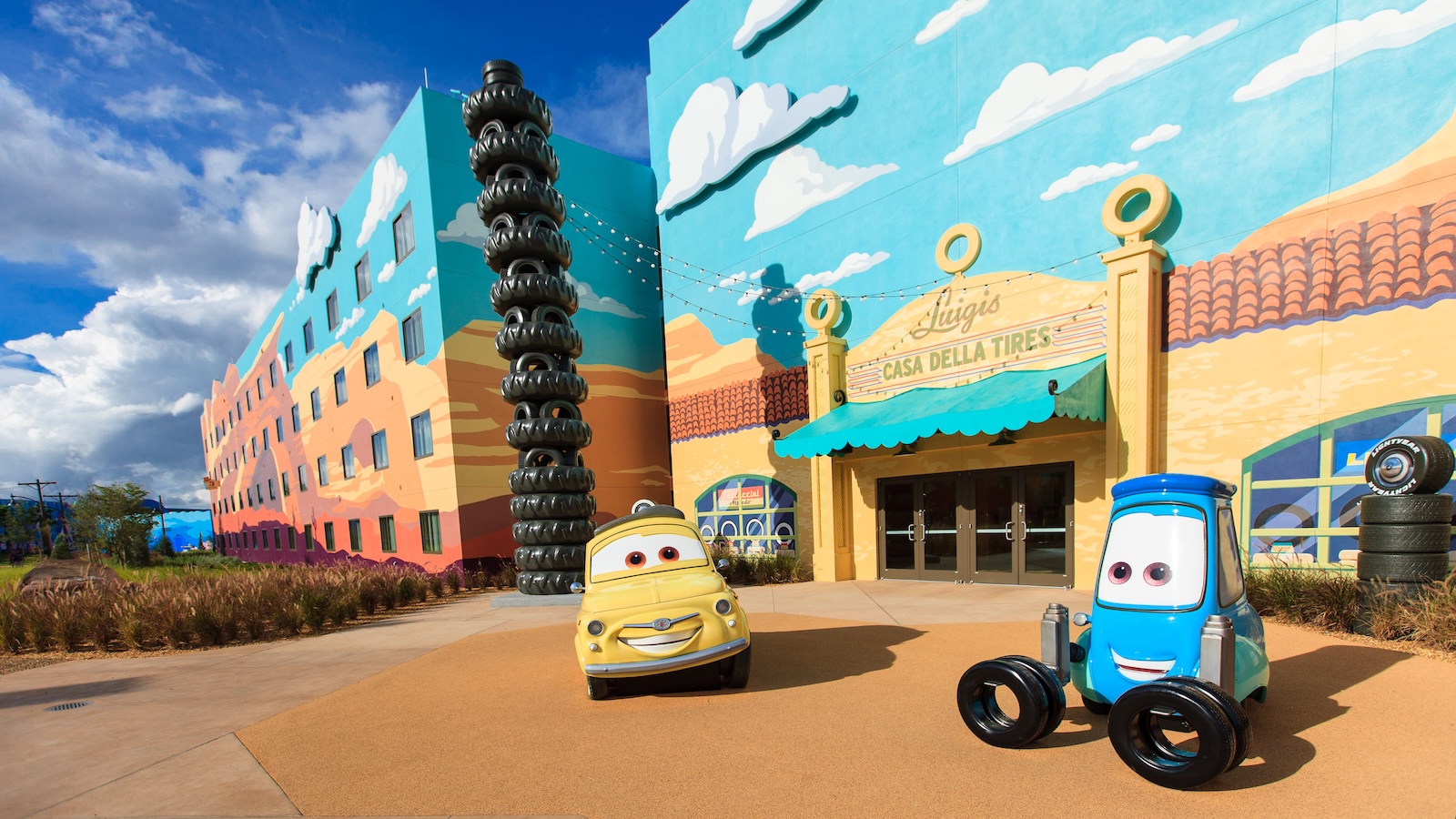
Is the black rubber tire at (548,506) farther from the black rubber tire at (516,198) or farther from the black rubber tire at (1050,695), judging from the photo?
the black rubber tire at (1050,695)

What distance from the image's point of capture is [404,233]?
16766 millimetres

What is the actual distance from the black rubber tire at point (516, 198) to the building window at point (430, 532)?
8505 millimetres

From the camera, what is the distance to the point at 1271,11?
8.12 metres

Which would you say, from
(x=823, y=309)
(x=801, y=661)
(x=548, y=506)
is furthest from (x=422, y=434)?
(x=801, y=661)

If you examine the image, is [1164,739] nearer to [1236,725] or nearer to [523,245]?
[1236,725]

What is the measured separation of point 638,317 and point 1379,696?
658 inches

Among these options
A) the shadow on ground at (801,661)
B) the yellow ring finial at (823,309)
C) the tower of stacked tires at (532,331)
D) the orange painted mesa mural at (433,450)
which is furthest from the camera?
the orange painted mesa mural at (433,450)

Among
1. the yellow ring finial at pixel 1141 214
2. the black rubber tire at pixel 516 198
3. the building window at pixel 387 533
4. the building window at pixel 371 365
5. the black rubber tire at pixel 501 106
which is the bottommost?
the building window at pixel 387 533

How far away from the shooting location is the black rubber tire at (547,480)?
34.5 feet

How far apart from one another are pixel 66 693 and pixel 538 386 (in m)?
6.35

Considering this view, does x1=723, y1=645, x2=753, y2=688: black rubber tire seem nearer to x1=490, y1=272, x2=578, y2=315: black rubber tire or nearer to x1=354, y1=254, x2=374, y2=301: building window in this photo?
x1=490, y1=272, x2=578, y2=315: black rubber tire

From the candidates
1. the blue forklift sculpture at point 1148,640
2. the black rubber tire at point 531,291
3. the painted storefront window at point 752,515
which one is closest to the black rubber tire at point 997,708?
the blue forklift sculpture at point 1148,640

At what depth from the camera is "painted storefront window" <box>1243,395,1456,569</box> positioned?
7281 mm

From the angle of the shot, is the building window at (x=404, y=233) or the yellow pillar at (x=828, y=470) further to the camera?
the building window at (x=404, y=233)
